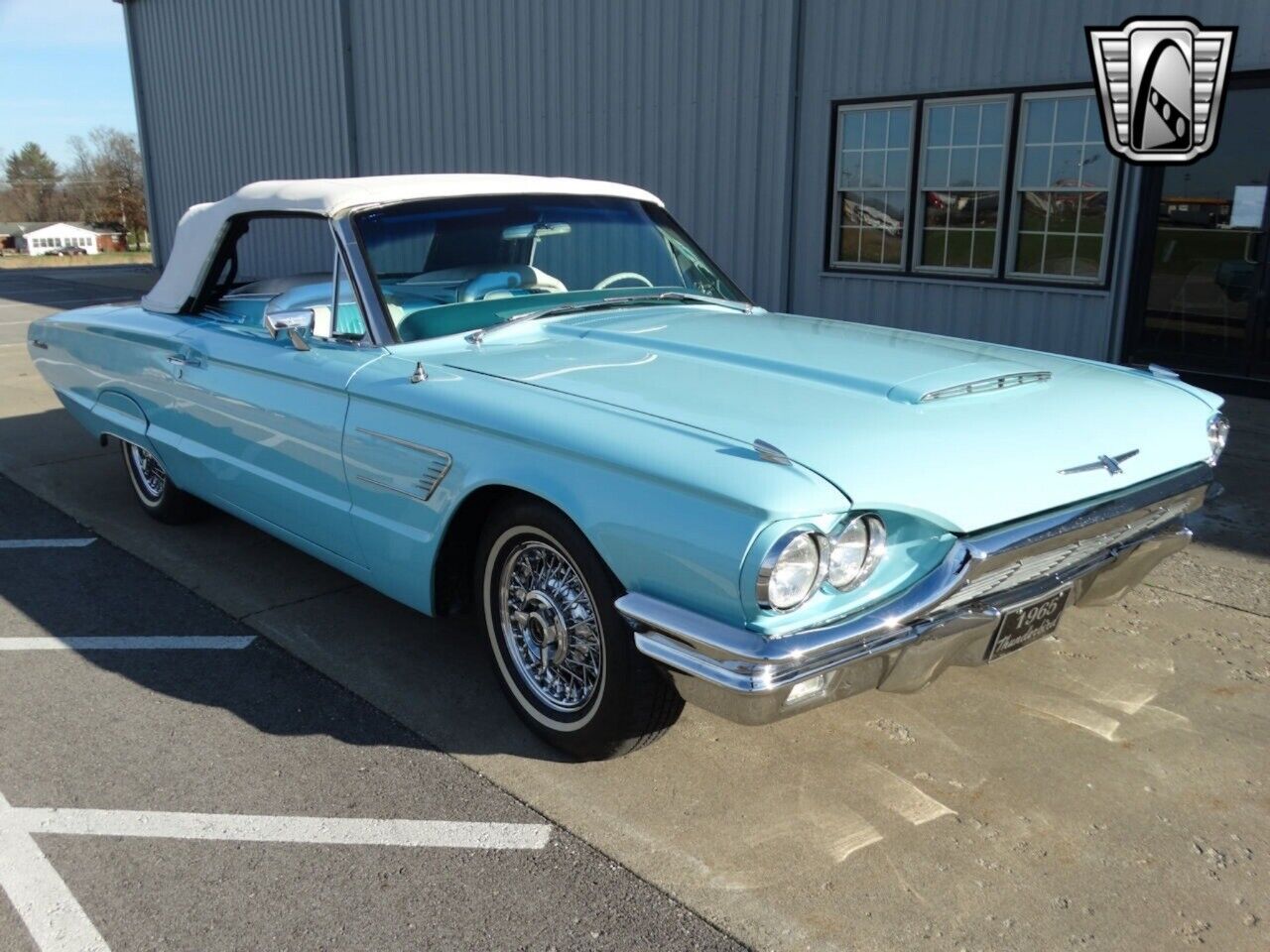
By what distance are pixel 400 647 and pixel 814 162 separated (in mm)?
7429

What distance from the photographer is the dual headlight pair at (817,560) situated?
2.46m

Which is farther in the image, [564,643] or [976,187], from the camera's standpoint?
[976,187]

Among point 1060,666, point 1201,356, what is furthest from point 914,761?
point 1201,356

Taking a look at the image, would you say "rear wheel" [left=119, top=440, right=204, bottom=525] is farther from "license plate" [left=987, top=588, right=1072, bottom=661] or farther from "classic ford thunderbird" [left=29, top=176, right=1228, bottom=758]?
"license plate" [left=987, top=588, right=1072, bottom=661]

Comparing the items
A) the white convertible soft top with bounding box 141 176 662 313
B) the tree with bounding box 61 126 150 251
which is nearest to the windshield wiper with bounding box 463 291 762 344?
the white convertible soft top with bounding box 141 176 662 313

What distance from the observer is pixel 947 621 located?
2721 mm

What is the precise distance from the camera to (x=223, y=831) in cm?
291

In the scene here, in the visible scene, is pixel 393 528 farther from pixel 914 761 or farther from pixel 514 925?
pixel 914 761

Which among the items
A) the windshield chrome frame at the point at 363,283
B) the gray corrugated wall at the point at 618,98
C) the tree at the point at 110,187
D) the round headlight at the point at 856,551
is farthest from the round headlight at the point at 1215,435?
the tree at the point at 110,187

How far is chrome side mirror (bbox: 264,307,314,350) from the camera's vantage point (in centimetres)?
396

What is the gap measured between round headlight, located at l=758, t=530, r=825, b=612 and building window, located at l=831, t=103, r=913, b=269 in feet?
25.5

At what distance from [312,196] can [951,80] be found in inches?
258

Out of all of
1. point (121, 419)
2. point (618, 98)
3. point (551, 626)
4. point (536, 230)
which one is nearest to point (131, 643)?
point (121, 419)

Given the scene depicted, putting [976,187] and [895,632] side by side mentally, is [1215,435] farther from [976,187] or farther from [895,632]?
[976,187]
